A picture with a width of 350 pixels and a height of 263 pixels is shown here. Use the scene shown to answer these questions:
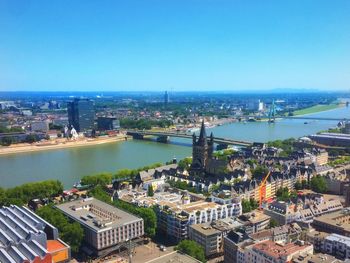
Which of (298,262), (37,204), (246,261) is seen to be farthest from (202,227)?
(37,204)

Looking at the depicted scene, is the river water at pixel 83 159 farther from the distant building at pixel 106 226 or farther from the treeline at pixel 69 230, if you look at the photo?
the treeline at pixel 69 230

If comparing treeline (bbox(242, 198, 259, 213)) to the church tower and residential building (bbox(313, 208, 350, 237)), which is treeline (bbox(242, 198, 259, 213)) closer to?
residential building (bbox(313, 208, 350, 237))

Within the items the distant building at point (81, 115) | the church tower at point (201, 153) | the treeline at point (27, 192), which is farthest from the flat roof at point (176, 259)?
the distant building at point (81, 115)

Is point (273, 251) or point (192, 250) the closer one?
point (273, 251)

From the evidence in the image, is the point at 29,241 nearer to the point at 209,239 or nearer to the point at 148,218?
the point at 148,218

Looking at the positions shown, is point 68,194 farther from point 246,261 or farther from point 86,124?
point 86,124

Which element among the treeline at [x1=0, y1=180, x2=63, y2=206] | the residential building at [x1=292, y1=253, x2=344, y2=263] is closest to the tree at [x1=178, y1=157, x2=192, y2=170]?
the treeline at [x1=0, y1=180, x2=63, y2=206]

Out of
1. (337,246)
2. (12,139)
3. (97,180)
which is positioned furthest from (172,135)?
(337,246)
